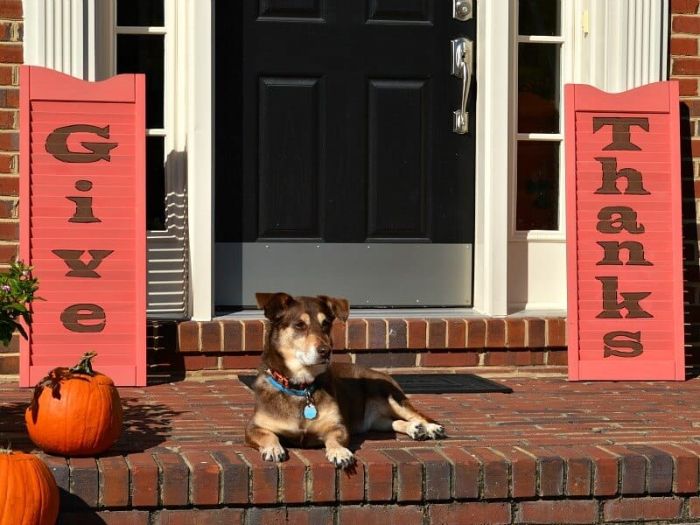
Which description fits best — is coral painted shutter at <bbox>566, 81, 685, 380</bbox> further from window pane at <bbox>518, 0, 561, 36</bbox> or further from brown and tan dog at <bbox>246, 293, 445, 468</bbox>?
brown and tan dog at <bbox>246, 293, 445, 468</bbox>

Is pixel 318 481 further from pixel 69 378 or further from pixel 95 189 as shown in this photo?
pixel 95 189

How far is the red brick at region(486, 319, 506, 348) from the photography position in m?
6.21

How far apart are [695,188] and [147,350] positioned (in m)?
2.97

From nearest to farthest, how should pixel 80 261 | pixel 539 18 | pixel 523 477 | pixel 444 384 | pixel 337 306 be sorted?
pixel 523 477 < pixel 337 306 < pixel 80 261 < pixel 444 384 < pixel 539 18

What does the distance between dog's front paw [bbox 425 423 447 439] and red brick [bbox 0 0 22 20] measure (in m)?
2.93

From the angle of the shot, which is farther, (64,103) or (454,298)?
(454,298)

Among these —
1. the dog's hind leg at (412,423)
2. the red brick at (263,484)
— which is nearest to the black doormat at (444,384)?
the dog's hind leg at (412,423)

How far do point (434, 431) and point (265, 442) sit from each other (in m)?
0.71

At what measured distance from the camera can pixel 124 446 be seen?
4.34 metres

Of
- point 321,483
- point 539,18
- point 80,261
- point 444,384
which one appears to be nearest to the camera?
point 321,483

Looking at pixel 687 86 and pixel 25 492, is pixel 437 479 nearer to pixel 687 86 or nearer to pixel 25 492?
pixel 25 492

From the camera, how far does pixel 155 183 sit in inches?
248

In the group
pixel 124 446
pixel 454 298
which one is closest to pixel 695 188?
pixel 454 298

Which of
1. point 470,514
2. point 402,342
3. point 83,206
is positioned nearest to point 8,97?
point 83,206
